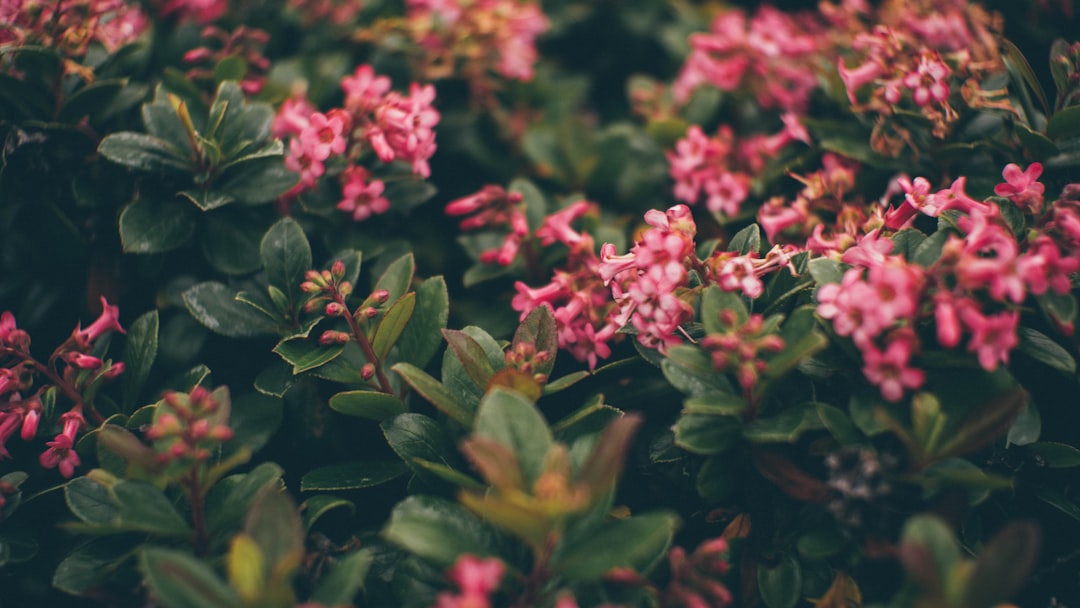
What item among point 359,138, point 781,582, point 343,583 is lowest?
point 781,582

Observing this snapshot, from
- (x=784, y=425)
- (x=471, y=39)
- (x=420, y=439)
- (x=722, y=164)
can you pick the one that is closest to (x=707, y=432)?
(x=784, y=425)

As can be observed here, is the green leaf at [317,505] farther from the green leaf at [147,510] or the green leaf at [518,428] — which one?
the green leaf at [518,428]

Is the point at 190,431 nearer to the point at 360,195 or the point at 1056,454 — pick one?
the point at 360,195

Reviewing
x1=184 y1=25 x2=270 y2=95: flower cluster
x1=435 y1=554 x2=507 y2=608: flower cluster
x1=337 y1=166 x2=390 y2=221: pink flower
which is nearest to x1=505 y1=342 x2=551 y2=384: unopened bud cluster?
x1=435 y1=554 x2=507 y2=608: flower cluster

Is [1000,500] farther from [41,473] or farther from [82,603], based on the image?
[41,473]

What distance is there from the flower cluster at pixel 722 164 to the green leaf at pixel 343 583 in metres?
1.35

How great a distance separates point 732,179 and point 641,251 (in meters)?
0.77

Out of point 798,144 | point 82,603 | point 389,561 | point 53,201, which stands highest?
point 53,201

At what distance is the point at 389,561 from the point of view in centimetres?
143

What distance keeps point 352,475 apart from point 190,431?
0.40 meters

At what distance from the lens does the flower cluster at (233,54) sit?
2084mm

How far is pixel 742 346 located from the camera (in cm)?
122

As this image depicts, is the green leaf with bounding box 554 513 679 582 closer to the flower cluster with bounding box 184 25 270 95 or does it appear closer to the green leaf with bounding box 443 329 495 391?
the green leaf with bounding box 443 329 495 391

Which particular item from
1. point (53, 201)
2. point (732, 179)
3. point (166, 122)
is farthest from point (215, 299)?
point (732, 179)
